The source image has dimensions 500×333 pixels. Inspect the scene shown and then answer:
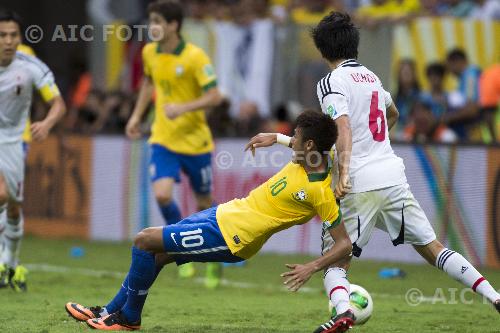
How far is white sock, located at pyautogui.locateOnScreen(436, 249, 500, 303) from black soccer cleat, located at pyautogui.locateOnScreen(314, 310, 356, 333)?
1097mm

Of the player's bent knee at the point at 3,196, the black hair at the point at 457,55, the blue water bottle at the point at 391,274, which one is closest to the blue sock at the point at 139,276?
the player's bent knee at the point at 3,196

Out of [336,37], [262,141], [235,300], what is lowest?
[235,300]

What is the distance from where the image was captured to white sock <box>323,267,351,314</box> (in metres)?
7.29

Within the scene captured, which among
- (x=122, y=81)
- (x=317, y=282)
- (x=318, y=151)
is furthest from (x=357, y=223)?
(x=122, y=81)

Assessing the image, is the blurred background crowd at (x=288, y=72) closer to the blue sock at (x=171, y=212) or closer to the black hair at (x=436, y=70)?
the black hair at (x=436, y=70)

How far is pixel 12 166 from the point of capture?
10.2 m

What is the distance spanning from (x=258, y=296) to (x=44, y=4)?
12.8 m

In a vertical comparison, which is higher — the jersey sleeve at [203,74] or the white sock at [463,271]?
the jersey sleeve at [203,74]

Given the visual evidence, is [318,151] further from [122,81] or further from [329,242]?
[122,81]

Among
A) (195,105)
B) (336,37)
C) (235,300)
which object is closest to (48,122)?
(195,105)

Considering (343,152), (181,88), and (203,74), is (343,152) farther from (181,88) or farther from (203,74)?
(181,88)

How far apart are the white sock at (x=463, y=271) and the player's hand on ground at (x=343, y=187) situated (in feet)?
3.44

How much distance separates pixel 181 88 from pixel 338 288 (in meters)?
4.40

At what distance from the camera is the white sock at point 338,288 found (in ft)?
23.9
